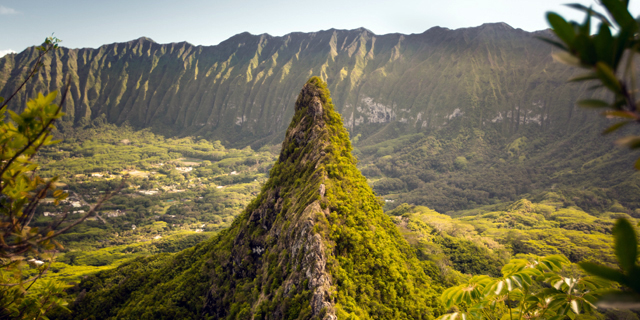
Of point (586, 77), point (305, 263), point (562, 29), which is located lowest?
point (305, 263)

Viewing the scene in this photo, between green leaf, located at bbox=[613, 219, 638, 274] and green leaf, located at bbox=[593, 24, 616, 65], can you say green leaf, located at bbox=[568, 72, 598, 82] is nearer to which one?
green leaf, located at bbox=[593, 24, 616, 65]

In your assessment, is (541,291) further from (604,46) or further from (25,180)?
(25,180)

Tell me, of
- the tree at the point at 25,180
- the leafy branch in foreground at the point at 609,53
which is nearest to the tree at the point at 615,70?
the leafy branch in foreground at the point at 609,53

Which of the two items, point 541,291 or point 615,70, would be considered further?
point 541,291

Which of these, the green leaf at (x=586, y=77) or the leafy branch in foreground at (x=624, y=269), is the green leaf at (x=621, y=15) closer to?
the green leaf at (x=586, y=77)

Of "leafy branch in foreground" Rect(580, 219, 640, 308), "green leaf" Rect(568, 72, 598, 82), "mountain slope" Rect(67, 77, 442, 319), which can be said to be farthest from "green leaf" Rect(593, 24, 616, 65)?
"mountain slope" Rect(67, 77, 442, 319)

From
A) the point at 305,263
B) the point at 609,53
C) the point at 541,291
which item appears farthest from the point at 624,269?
Answer: the point at 305,263

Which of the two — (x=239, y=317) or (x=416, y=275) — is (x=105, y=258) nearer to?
(x=239, y=317)
